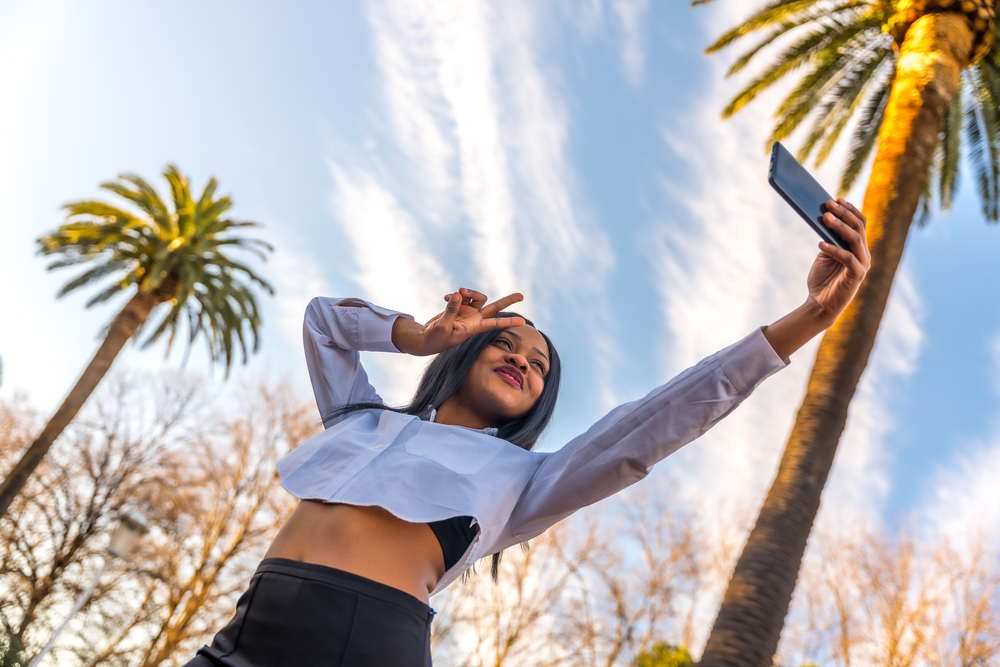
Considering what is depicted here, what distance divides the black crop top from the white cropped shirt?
0.03m

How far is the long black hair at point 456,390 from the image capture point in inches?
98.3

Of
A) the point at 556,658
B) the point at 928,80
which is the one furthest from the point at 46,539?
the point at 928,80

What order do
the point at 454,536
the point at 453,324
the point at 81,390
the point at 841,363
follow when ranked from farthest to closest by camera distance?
the point at 81,390 < the point at 841,363 < the point at 453,324 < the point at 454,536

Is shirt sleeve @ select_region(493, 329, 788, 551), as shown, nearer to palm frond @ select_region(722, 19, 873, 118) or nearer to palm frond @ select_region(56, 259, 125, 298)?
palm frond @ select_region(722, 19, 873, 118)

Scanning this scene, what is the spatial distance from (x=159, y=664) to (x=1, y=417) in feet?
30.0

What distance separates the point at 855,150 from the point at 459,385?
32.5 feet

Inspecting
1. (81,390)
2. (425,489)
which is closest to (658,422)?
(425,489)

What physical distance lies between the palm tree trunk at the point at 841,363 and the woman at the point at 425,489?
7.92ft

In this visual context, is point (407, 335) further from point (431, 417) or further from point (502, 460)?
point (502, 460)

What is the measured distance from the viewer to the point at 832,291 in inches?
65.8

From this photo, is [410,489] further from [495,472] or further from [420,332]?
[420,332]

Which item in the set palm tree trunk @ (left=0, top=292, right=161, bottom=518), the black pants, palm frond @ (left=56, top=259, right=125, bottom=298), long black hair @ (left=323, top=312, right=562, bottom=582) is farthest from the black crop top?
palm frond @ (left=56, top=259, right=125, bottom=298)

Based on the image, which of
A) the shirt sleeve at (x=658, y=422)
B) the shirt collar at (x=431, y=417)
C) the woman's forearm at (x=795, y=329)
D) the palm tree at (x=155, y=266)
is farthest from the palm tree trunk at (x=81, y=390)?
the woman's forearm at (x=795, y=329)

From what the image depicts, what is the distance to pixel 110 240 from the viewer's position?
1516 centimetres
